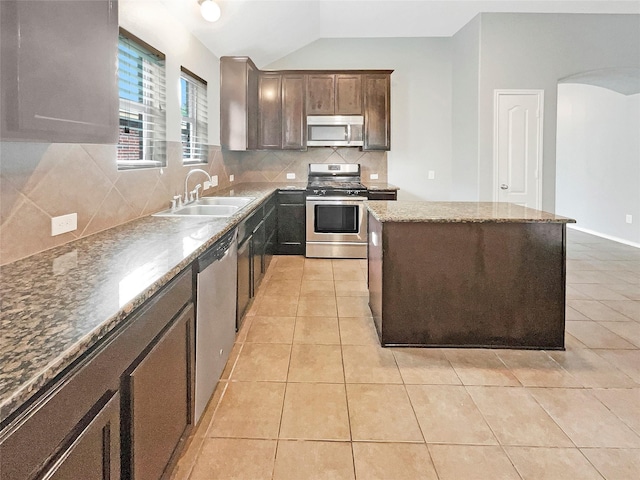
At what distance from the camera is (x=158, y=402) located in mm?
1462

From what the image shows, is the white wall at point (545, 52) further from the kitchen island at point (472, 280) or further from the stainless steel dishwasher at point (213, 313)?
the stainless steel dishwasher at point (213, 313)

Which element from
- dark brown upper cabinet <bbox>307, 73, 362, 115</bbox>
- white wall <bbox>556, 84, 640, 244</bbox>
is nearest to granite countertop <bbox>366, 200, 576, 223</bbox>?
dark brown upper cabinet <bbox>307, 73, 362, 115</bbox>

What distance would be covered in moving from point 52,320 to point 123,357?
0.68 feet

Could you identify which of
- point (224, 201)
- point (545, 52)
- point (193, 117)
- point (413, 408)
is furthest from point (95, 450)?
point (545, 52)

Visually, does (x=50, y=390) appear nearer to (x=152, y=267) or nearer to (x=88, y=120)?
(x=152, y=267)

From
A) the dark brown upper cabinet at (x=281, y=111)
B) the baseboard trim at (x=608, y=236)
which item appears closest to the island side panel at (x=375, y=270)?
the dark brown upper cabinet at (x=281, y=111)

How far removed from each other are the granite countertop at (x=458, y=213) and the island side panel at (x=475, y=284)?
57 mm

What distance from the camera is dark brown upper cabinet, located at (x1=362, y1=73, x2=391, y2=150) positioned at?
229 inches

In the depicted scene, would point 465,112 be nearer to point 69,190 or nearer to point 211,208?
A: point 211,208

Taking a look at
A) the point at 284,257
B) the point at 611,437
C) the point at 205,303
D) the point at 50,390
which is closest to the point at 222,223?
the point at 205,303

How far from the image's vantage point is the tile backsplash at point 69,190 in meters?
1.67

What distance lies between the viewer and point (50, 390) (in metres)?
0.86

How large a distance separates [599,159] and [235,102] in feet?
19.0

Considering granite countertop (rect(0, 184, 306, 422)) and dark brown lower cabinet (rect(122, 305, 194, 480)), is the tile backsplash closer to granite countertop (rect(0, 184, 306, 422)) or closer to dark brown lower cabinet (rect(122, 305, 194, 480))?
granite countertop (rect(0, 184, 306, 422))
